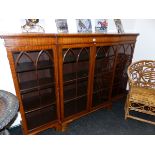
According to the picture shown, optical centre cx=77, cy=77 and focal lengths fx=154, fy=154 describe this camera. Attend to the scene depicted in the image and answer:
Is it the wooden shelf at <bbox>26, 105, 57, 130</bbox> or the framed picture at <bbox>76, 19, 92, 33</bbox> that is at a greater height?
the framed picture at <bbox>76, 19, 92, 33</bbox>

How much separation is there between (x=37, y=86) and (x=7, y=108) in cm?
57

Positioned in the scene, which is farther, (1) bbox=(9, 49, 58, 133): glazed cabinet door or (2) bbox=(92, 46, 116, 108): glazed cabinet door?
(2) bbox=(92, 46, 116, 108): glazed cabinet door

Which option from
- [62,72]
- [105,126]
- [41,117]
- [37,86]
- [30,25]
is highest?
[30,25]

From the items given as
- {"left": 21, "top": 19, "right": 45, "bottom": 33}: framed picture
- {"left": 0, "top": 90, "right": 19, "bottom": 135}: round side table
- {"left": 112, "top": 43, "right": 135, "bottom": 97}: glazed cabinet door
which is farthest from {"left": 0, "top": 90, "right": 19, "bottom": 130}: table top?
{"left": 112, "top": 43, "right": 135, "bottom": 97}: glazed cabinet door

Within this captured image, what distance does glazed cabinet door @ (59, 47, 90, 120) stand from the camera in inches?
70.1

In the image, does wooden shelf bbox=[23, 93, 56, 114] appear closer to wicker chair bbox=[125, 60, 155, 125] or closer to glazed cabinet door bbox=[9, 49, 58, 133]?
glazed cabinet door bbox=[9, 49, 58, 133]

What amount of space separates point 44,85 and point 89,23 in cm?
106

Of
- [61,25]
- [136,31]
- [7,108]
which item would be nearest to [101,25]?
[61,25]

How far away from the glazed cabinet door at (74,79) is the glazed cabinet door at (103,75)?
0.56 ft

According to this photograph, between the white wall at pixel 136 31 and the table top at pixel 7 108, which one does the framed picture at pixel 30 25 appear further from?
the table top at pixel 7 108

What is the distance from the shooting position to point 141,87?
2363 millimetres

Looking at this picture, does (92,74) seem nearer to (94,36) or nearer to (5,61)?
(94,36)

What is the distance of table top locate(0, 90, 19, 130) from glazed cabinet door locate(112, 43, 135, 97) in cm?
162

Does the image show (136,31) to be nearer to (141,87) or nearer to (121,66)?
(121,66)
